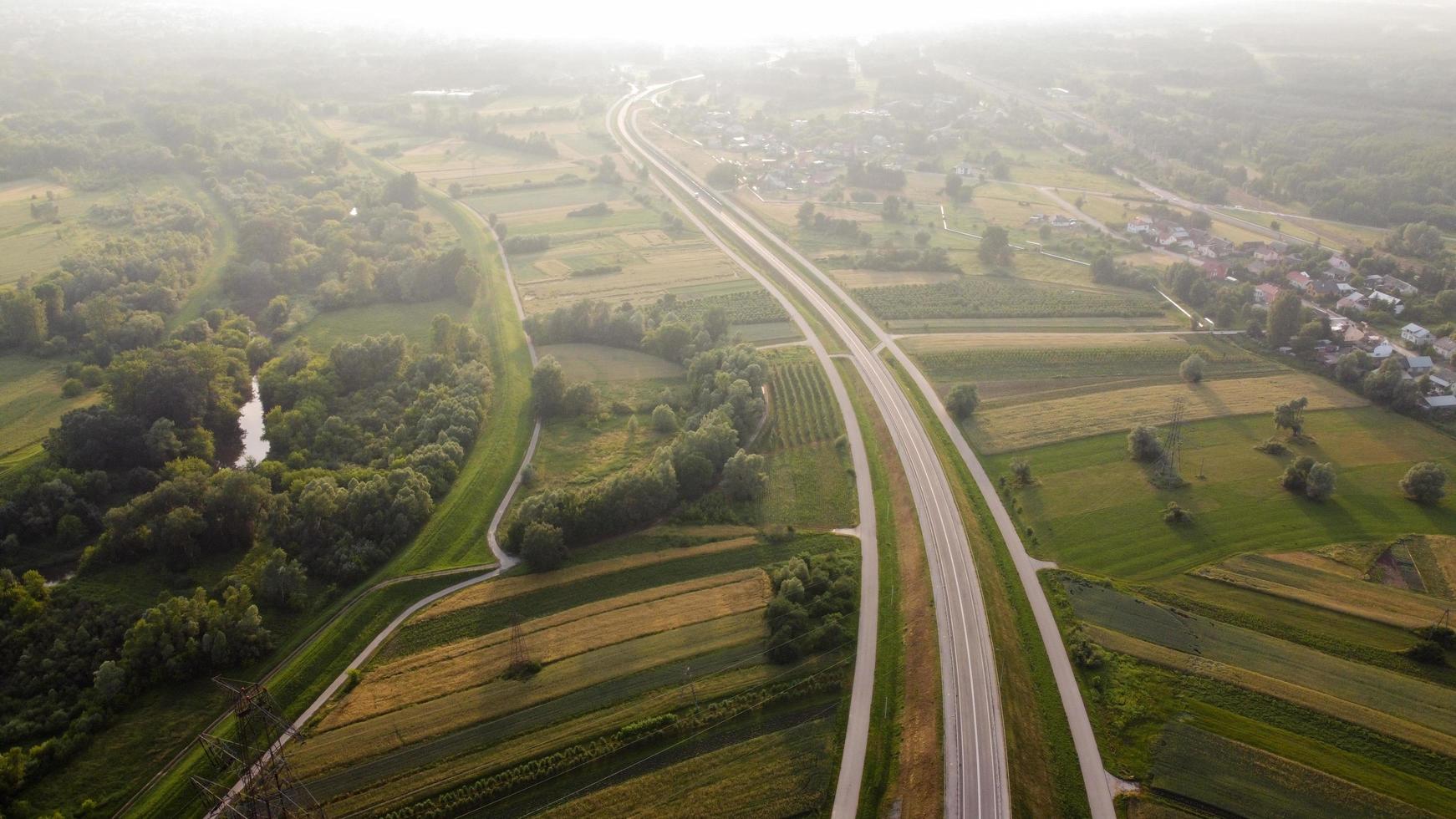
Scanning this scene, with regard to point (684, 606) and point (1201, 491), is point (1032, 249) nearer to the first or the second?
point (1201, 491)

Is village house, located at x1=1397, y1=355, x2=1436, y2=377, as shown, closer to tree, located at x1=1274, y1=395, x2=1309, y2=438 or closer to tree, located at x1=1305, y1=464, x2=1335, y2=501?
tree, located at x1=1274, y1=395, x2=1309, y2=438

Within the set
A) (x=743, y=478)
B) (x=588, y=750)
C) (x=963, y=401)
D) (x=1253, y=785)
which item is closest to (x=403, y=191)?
(x=743, y=478)

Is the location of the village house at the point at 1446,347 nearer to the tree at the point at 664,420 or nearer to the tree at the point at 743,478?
the tree at the point at 743,478

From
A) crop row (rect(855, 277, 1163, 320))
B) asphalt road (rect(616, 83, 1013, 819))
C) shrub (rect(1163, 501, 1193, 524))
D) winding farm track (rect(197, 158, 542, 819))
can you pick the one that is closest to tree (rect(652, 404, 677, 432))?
winding farm track (rect(197, 158, 542, 819))

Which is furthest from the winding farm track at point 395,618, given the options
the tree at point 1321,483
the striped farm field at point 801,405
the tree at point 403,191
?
the tree at point 403,191

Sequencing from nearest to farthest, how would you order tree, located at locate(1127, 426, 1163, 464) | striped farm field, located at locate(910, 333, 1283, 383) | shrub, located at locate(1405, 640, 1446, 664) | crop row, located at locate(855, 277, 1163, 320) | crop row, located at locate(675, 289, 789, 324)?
1. shrub, located at locate(1405, 640, 1446, 664)
2. tree, located at locate(1127, 426, 1163, 464)
3. striped farm field, located at locate(910, 333, 1283, 383)
4. crop row, located at locate(675, 289, 789, 324)
5. crop row, located at locate(855, 277, 1163, 320)
